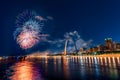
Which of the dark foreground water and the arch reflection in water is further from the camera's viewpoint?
the arch reflection in water

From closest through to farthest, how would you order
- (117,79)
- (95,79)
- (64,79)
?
(117,79) → (95,79) → (64,79)

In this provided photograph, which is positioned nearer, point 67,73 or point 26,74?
point 67,73

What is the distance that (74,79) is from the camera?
48312 mm

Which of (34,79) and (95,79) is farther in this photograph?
(34,79)

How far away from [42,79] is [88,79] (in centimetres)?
1313

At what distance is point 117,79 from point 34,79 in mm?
23056

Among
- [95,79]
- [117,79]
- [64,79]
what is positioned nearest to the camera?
[117,79]

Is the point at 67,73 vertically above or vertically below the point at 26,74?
above

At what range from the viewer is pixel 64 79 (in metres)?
49.5

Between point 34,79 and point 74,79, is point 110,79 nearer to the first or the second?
point 74,79

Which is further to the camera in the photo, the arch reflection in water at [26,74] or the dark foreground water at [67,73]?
the arch reflection in water at [26,74]

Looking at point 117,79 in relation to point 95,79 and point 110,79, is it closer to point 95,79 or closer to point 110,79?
point 110,79

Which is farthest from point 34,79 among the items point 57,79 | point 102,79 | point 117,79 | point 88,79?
point 117,79

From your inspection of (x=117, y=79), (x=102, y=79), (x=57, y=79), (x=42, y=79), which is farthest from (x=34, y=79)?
(x=117, y=79)
